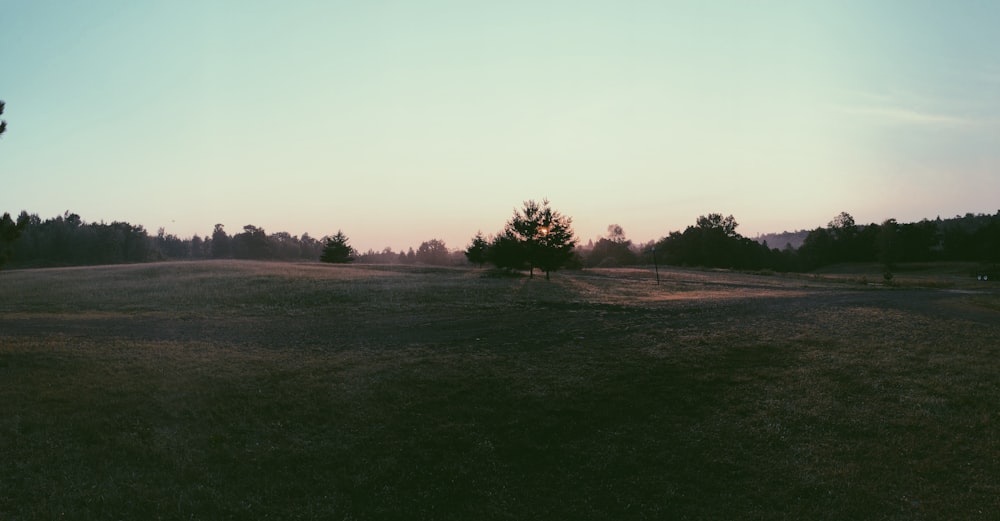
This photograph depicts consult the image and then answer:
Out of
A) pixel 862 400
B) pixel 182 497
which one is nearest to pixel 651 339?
pixel 862 400

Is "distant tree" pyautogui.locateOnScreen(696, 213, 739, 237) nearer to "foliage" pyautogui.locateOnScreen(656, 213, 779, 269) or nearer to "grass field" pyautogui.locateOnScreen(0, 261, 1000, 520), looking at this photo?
"foliage" pyautogui.locateOnScreen(656, 213, 779, 269)

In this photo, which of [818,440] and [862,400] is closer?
[818,440]

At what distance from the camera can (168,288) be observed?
50188 mm

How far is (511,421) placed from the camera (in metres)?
16.1

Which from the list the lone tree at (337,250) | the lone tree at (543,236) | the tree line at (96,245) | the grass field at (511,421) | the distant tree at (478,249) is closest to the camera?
the grass field at (511,421)

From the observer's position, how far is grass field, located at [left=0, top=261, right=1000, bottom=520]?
12.2m

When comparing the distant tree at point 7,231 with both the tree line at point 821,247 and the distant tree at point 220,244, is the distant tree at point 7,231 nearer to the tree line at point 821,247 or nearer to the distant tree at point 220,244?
the tree line at point 821,247

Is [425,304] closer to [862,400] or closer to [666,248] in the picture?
[862,400]

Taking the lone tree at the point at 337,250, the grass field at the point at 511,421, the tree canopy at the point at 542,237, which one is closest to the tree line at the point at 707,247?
the lone tree at the point at 337,250

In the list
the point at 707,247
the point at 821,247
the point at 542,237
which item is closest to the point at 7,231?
the point at 542,237

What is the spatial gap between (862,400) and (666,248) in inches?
4826

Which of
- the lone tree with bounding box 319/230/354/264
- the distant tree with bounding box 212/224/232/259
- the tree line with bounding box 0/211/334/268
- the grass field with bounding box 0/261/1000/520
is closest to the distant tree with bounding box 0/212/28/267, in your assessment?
the grass field with bounding box 0/261/1000/520

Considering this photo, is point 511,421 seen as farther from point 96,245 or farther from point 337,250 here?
point 96,245

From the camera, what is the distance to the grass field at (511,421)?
12.2m
